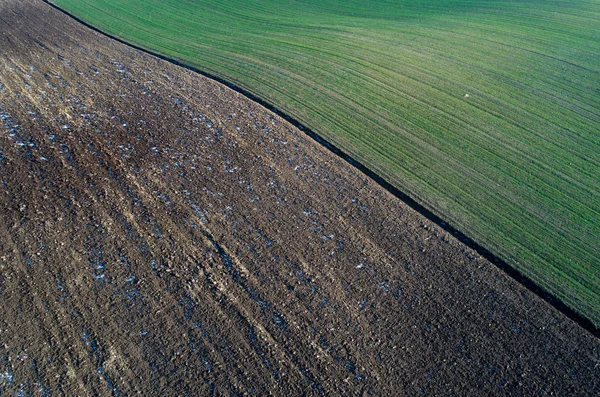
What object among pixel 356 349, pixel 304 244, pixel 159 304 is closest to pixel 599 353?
pixel 356 349

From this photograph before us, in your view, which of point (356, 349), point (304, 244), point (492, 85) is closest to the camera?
point (356, 349)

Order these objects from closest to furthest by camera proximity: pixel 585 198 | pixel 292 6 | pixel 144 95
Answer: pixel 585 198 < pixel 144 95 < pixel 292 6

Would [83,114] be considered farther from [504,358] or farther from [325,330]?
[504,358]

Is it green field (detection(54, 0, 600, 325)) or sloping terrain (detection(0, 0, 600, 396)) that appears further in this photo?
green field (detection(54, 0, 600, 325))

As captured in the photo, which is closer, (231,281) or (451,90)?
(231,281)

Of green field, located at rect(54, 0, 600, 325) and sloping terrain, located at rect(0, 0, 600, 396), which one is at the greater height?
sloping terrain, located at rect(0, 0, 600, 396)
